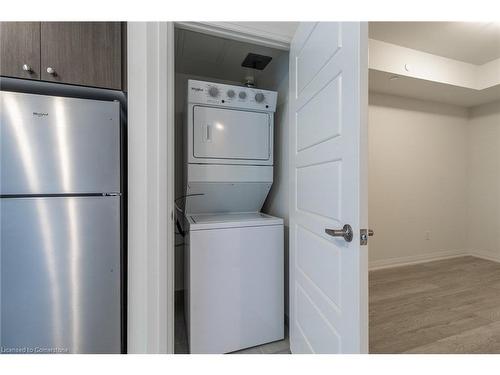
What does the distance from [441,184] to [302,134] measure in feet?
10.6

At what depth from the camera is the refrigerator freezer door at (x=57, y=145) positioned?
1114 millimetres

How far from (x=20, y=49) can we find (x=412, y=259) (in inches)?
172

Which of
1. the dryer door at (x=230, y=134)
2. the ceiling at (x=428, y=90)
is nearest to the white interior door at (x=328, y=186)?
the dryer door at (x=230, y=134)

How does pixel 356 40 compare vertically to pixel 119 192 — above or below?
above

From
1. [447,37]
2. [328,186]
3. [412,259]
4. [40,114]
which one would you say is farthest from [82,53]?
[412,259]

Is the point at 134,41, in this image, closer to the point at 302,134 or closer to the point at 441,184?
the point at 302,134

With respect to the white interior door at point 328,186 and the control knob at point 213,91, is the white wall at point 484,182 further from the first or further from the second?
the control knob at point 213,91

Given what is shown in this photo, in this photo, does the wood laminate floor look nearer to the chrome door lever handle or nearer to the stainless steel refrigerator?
the chrome door lever handle

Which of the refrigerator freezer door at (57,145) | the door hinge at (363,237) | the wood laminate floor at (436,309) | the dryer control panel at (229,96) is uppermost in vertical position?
the dryer control panel at (229,96)

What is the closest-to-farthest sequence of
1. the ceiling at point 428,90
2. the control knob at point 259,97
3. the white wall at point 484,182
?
the control knob at point 259,97
the ceiling at point 428,90
the white wall at point 484,182

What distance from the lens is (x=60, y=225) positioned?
3.80 feet

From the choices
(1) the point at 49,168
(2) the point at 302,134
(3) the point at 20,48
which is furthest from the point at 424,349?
(3) the point at 20,48

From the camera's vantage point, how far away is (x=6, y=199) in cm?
111

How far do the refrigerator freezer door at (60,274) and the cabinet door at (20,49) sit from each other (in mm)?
661
